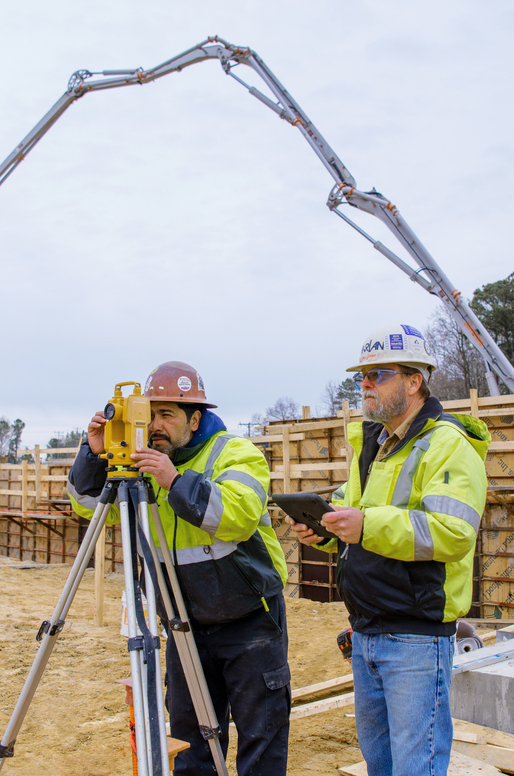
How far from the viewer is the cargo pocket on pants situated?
7.88 ft

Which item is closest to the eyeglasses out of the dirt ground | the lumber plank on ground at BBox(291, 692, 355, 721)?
the dirt ground

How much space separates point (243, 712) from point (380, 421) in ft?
4.30

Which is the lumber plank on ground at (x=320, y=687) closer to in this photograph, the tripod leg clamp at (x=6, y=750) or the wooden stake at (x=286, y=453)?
the tripod leg clamp at (x=6, y=750)

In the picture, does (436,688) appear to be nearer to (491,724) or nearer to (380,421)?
(380,421)

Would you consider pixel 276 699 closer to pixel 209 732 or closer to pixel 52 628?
pixel 209 732

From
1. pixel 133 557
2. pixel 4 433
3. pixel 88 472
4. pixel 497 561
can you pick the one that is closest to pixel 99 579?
pixel 497 561

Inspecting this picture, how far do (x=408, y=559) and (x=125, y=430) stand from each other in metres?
1.15

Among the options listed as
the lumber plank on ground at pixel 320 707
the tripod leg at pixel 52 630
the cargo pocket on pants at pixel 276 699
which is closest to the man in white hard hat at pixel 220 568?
the cargo pocket on pants at pixel 276 699

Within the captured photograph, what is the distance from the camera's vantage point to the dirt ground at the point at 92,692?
402cm

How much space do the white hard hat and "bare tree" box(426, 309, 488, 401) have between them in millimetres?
29098

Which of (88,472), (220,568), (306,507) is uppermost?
(88,472)

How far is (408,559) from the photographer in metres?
1.90

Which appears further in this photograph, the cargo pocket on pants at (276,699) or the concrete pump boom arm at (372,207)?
the concrete pump boom arm at (372,207)

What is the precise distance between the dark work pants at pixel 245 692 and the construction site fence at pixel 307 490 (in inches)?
265
